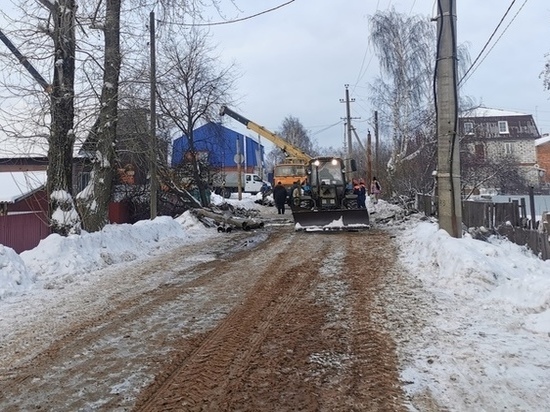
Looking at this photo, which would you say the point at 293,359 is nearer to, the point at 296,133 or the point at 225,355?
the point at 225,355

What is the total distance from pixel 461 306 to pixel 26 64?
34.5ft

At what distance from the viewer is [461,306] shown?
5.89 metres

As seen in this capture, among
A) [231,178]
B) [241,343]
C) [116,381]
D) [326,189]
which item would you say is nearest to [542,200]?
[326,189]

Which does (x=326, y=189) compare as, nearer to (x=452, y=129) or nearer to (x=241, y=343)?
(x=452, y=129)

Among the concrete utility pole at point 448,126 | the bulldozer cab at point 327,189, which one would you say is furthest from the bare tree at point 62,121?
the concrete utility pole at point 448,126

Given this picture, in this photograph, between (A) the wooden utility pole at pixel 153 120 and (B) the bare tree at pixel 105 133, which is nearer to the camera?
(B) the bare tree at pixel 105 133

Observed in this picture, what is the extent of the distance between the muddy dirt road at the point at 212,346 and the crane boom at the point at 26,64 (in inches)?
208

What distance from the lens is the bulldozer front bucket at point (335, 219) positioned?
49.8ft

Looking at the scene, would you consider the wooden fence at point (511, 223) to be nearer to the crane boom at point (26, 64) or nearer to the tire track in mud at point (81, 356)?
the tire track in mud at point (81, 356)

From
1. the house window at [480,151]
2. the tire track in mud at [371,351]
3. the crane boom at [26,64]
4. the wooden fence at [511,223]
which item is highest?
the crane boom at [26,64]

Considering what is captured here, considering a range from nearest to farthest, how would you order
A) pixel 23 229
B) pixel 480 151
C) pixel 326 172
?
pixel 23 229
pixel 326 172
pixel 480 151

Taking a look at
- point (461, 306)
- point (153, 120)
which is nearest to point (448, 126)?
point (461, 306)

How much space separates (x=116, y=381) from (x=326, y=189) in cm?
1461

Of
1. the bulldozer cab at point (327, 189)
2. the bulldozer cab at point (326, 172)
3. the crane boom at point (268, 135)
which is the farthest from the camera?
the crane boom at point (268, 135)
